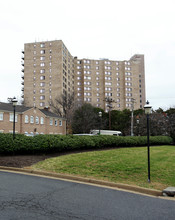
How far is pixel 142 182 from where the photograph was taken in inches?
345

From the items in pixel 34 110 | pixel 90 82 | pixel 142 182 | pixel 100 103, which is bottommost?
pixel 142 182

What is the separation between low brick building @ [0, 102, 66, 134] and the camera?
1521 inches

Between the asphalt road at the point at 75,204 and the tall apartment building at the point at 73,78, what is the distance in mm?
70621

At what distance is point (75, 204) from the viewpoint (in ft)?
19.4

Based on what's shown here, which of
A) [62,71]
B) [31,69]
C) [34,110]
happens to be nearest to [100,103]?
[62,71]

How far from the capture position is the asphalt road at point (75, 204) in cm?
511

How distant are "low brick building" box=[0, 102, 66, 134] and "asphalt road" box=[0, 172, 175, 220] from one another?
32.4 m

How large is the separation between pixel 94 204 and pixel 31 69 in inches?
3410

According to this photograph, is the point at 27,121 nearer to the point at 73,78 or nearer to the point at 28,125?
the point at 28,125

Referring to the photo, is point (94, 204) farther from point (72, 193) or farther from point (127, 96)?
point (127, 96)

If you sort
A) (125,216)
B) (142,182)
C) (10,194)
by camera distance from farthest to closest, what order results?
1. (142,182)
2. (10,194)
3. (125,216)

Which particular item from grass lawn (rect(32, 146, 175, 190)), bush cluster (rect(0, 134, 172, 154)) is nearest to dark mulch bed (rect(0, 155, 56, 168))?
grass lawn (rect(32, 146, 175, 190))

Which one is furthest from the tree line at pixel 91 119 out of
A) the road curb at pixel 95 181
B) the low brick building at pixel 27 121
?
the road curb at pixel 95 181

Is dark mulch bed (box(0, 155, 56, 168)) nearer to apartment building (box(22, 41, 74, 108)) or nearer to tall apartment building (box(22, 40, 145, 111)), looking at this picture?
tall apartment building (box(22, 40, 145, 111))
